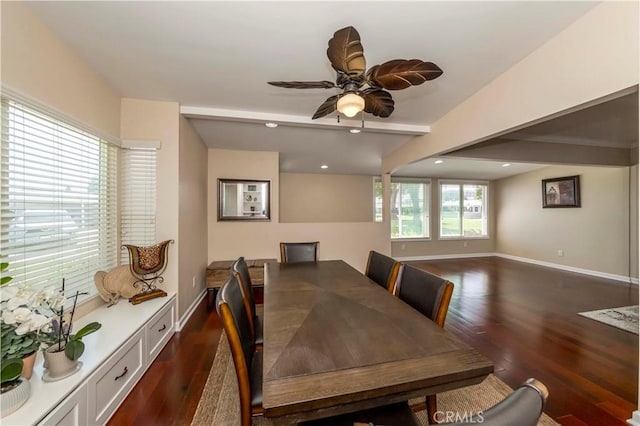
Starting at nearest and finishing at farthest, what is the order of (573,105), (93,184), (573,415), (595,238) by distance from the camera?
(573,415) < (573,105) < (93,184) < (595,238)

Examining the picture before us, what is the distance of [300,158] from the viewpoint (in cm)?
513

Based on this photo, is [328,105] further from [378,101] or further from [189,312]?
[189,312]

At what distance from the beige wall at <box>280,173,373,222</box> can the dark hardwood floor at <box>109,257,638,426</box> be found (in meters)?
3.32

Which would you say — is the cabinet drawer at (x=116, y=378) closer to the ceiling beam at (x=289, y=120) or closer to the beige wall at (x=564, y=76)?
the ceiling beam at (x=289, y=120)

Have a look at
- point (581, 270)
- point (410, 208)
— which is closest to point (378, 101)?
point (410, 208)

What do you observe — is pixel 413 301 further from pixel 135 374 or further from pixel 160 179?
pixel 160 179

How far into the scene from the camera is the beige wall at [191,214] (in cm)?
279

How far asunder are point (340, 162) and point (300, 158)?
0.91 m

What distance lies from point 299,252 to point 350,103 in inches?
76.2

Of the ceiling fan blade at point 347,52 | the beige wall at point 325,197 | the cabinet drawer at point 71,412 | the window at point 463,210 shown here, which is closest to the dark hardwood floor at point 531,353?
the cabinet drawer at point 71,412

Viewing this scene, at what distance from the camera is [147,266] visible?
2.36 metres

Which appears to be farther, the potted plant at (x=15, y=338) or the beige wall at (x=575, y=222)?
the beige wall at (x=575, y=222)

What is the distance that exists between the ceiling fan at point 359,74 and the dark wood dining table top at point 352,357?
1221 mm

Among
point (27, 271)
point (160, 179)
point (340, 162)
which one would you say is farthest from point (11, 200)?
point (340, 162)
